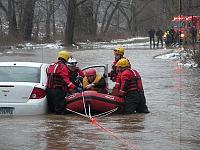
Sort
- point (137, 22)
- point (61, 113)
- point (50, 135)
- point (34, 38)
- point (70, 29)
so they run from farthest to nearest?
point (137, 22) < point (34, 38) < point (70, 29) < point (61, 113) < point (50, 135)

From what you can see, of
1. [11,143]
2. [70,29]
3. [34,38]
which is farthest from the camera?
[34,38]

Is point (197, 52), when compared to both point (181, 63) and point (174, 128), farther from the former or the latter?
point (174, 128)

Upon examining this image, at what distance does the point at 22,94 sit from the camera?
12.5 m

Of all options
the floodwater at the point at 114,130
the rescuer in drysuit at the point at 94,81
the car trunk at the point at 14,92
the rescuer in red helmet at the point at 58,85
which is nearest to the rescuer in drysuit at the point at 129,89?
the floodwater at the point at 114,130

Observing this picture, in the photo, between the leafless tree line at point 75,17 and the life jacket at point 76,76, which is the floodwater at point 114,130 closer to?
the life jacket at point 76,76

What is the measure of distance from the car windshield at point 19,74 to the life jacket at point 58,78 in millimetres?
276

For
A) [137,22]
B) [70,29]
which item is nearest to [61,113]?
[70,29]

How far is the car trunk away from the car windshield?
365 millimetres

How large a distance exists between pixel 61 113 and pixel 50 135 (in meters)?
2.72

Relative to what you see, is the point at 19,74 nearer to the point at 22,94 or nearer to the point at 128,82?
the point at 22,94

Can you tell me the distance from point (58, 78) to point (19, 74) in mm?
844

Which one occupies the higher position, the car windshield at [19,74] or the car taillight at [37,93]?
the car windshield at [19,74]

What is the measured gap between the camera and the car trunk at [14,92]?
Result: 1250cm

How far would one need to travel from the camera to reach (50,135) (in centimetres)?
1063
